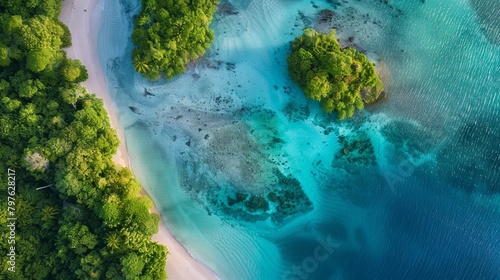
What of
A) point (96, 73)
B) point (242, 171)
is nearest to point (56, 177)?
point (96, 73)

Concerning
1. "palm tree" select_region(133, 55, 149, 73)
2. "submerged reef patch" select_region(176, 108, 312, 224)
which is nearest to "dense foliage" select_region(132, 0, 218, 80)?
"palm tree" select_region(133, 55, 149, 73)

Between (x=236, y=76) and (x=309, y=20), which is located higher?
(x=309, y=20)

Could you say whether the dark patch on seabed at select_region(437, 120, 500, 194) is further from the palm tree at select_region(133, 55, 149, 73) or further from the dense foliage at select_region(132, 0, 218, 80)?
the palm tree at select_region(133, 55, 149, 73)

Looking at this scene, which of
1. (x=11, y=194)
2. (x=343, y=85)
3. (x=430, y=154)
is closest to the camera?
(x=11, y=194)

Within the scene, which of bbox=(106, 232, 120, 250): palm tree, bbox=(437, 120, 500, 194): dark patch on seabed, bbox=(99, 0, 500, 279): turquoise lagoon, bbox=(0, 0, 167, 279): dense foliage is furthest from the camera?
bbox=(437, 120, 500, 194): dark patch on seabed

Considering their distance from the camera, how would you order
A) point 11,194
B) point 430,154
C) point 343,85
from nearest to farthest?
point 11,194 → point 343,85 → point 430,154

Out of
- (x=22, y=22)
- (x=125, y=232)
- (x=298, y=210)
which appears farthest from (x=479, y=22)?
(x=22, y=22)

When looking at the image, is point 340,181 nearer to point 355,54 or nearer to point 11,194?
point 355,54
